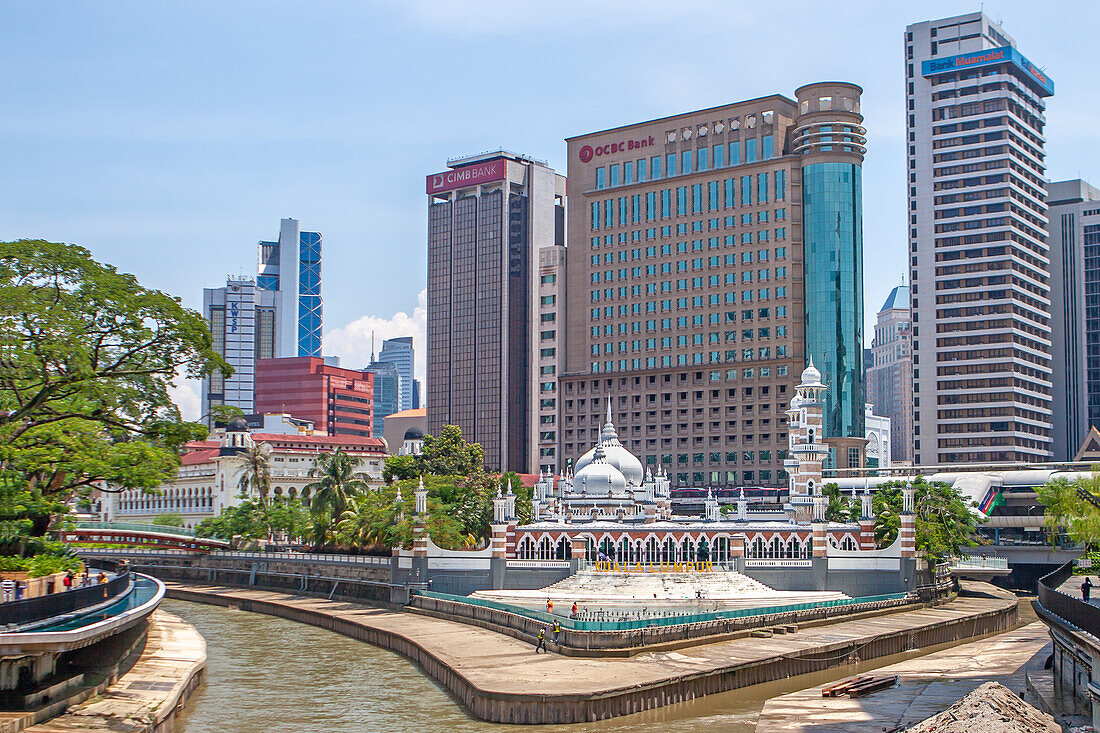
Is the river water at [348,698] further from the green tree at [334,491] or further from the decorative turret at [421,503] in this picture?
the green tree at [334,491]

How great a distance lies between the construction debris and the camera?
127ft

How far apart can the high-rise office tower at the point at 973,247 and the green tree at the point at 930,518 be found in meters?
65.2

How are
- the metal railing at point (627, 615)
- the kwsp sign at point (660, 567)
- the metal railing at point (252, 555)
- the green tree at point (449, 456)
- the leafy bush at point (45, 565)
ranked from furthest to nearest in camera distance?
1. the green tree at point (449, 456)
2. the metal railing at point (252, 555)
3. the kwsp sign at point (660, 567)
4. the metal railing at point (627, 615)
5. the leafy bush at point (45, 565)

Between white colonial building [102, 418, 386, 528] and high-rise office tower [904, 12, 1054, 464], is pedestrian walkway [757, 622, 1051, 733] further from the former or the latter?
high-rise office tower [904, 12, 1054, 464]

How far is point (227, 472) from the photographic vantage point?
531 feet

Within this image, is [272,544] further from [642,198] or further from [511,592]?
[642,198]

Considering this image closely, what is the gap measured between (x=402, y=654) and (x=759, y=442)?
349 feet

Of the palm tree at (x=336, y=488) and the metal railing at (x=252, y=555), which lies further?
the palm tree at (x=336, y=488)

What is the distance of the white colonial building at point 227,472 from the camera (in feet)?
532

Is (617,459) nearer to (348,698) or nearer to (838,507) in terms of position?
(838,507)

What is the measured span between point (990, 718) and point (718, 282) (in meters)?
140

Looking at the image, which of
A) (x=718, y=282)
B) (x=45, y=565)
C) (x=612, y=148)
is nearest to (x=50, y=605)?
(x=45, y=565)

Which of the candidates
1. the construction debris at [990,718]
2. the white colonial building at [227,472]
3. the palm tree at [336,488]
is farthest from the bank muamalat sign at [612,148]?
the construction debris at [990,718]

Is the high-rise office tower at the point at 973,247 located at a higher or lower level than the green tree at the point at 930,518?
higher
